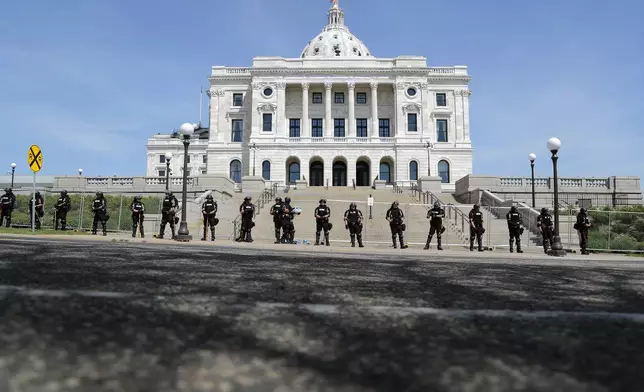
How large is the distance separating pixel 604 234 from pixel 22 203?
102ft

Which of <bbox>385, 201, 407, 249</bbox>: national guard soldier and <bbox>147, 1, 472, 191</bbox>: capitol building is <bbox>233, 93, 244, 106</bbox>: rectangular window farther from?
<bbox>385, 201, 407, 249</bbox>: national guard soldier

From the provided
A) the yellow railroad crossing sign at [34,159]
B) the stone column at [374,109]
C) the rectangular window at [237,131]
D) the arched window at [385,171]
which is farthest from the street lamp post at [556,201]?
the rectangular window at [237,131]

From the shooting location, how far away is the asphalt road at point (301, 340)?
164 centimetres

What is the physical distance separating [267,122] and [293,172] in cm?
786

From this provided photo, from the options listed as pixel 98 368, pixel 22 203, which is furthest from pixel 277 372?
pixel 22 203

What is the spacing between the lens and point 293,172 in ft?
222

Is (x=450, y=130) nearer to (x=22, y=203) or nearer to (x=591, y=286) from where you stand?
(x=22, y=203)

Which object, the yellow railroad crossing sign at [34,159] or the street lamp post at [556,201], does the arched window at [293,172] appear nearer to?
the yellow railroad crossing sign at [34,159]

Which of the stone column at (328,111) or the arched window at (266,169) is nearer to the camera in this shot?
the arched window at (266,169)

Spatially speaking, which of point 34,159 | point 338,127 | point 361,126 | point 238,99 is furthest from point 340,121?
point 34,159

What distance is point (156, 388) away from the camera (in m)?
1.51

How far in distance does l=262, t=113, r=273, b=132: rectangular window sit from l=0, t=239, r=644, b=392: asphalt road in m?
65.0

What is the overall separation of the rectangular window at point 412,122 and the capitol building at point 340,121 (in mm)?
137

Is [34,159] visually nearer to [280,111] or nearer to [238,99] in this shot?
[280,111]
